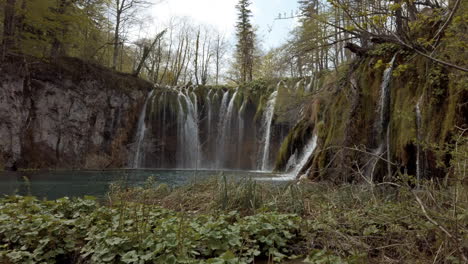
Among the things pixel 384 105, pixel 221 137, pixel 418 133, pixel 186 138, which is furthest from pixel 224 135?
pixel 418 133

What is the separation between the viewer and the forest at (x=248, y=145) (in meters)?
2.40

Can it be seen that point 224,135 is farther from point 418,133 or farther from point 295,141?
point 418,133

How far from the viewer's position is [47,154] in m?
17.2

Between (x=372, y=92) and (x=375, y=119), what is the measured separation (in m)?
0.82

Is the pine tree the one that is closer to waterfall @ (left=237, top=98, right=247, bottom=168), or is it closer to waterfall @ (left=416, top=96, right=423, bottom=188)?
waterfall @ (left=237, top=98, right=247, bottom=168)

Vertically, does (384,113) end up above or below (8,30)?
below

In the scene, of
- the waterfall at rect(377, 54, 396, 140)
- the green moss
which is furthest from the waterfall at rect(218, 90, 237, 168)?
the waterfall at rect(377, 54, 396, 140)

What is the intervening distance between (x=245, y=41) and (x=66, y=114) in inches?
775

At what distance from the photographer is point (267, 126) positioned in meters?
19.0

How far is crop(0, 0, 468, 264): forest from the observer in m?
2.40

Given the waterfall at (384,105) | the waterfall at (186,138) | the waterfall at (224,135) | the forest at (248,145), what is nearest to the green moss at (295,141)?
the forest at (248,145)

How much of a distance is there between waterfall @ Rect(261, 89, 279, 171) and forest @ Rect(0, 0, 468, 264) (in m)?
0.08

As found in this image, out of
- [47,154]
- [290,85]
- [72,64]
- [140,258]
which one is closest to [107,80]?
[72,64]

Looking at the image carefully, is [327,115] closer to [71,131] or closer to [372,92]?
[372,92]
